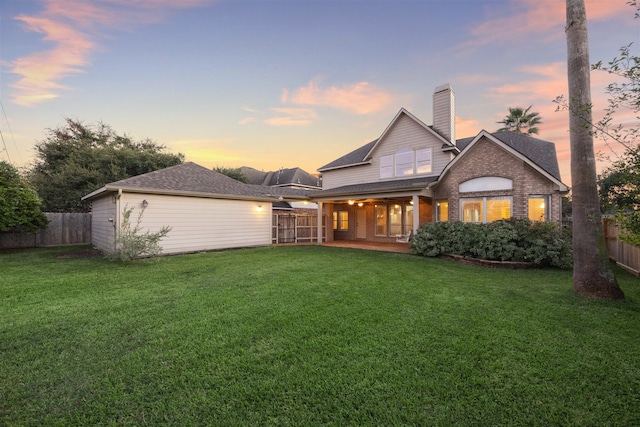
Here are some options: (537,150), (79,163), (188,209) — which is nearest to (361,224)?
(537,150)

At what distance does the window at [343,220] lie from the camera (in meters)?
18.6

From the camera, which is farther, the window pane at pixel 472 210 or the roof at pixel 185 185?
the window pane at pixel 472 210

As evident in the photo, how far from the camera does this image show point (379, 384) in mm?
2566

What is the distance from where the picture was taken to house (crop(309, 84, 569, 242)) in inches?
424

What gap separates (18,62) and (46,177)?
1359 cm

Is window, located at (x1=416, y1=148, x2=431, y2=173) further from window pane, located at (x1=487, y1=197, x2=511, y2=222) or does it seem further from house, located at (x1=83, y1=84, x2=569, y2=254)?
window pane, located at (x1=487, y1=197, x2=511, y2=222)

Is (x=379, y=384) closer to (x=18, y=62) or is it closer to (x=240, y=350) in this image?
(x=240, y=350)

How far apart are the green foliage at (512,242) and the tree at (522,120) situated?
1847 centimetres

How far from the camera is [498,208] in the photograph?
37.2 ft

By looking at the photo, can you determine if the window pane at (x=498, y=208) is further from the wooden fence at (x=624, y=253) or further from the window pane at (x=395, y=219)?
the window pane at (x=395, y=219)

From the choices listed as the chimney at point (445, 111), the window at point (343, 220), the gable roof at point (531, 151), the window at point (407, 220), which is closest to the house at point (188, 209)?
the window at point (343, 220)

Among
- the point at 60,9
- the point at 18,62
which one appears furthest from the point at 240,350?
the point at 18,62

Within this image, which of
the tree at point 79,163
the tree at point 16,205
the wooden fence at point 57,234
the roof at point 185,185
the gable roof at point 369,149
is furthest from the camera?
the tree at point 79,163

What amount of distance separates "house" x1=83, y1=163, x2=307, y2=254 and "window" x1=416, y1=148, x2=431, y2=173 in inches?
328
